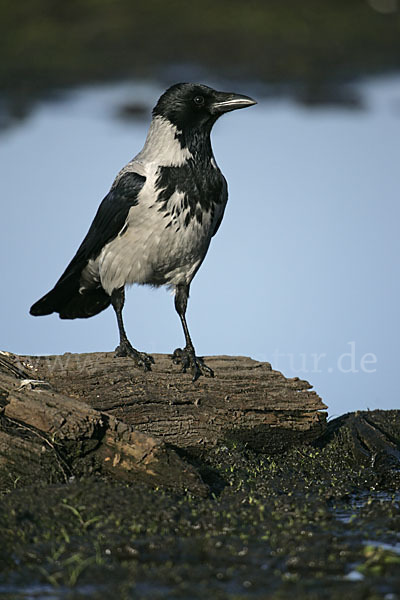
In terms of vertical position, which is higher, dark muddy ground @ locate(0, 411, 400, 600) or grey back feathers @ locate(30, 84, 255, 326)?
grey back feathers @ locate(30, 84, 255, 326)

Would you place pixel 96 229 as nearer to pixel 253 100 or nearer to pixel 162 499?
pixel 253 100

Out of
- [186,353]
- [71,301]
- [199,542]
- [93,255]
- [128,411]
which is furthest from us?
[71,301]

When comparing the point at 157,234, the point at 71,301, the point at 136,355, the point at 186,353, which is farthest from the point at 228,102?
the point at 71,301

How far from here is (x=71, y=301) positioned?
6770mm

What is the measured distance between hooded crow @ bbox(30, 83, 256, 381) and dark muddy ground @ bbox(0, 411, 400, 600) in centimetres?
170

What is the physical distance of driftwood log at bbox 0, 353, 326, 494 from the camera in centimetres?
439

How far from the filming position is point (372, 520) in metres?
3.86

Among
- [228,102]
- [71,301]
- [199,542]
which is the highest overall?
[228,102]

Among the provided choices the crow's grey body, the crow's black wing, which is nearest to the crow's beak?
the crow's grey body

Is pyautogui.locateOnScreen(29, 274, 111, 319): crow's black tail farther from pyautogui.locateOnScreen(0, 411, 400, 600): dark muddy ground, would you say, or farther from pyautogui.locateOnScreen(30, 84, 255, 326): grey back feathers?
pyautogui.locateOnScreen(0, 411, 400, 600): dark muddy ground

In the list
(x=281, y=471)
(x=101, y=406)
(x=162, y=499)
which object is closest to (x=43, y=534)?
(x=162, y=499)

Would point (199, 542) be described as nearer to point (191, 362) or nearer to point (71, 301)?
point (191, 362)

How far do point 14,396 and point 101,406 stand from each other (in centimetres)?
87

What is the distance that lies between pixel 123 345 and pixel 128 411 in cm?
78
